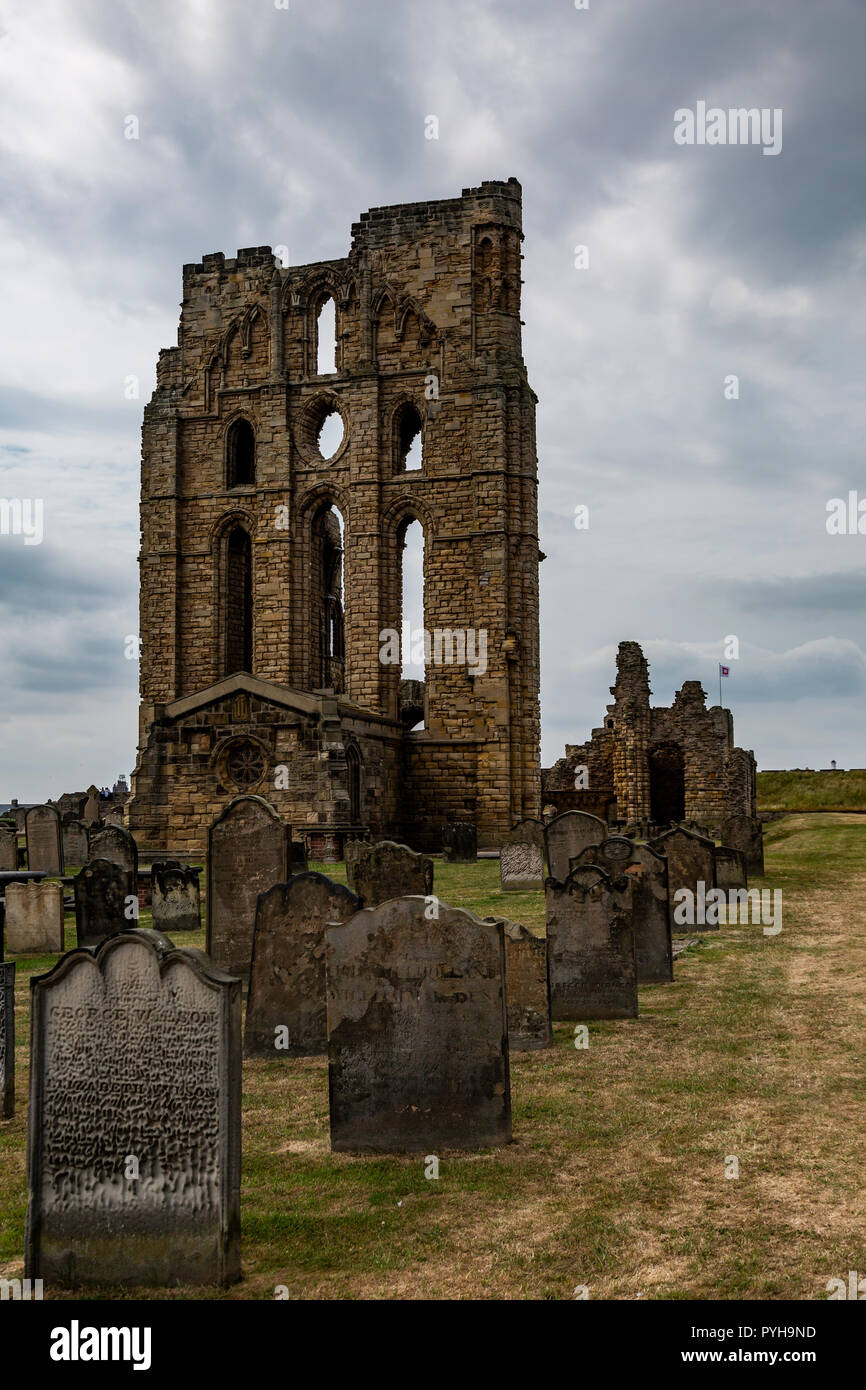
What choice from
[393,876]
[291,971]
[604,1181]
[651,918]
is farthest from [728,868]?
[604,1181]

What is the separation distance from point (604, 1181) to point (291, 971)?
311 centimetres

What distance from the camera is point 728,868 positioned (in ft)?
47.9

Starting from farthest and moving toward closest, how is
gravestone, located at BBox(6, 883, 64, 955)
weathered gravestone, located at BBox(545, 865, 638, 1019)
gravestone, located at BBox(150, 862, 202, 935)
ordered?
gravestone, located at BBox(150, 862, 202, 935)
gravestone, located at BBox(6, 883, 64, 955)
weathered gravestone, located at BBox(545, 865, 638, 1019)

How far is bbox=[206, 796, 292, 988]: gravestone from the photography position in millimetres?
9695

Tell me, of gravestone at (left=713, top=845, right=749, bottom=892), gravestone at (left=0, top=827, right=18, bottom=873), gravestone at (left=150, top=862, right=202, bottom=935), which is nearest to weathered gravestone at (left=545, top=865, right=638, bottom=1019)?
gravestone at (left=150, top=862, right=202, bottom=935)

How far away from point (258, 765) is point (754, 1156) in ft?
66.1

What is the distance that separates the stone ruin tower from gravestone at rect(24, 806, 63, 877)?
832cm

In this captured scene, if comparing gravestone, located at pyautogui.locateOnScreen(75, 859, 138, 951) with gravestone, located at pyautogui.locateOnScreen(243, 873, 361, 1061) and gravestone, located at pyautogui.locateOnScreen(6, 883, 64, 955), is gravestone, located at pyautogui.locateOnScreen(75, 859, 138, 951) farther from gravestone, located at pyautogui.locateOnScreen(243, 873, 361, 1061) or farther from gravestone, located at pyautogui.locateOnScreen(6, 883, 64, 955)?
gravestone, located at pyautogui.locateOnScreen(243, 873, 361, 1061)

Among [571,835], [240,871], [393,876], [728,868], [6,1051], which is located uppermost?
[571,835]

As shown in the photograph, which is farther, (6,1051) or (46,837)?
(46,837)

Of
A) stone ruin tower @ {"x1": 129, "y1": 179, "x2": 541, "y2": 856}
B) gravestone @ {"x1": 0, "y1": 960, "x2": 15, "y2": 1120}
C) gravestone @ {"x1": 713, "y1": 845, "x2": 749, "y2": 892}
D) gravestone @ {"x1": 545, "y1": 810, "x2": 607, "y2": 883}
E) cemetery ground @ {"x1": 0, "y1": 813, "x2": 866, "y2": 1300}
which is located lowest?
cemetery ground @ {"x1": 0, "y1": 813, "x2": 866, "y2": 1300}

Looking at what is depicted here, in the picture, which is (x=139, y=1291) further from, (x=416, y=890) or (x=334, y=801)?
(x=334, y=801)

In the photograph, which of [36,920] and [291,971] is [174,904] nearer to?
[36,920]
